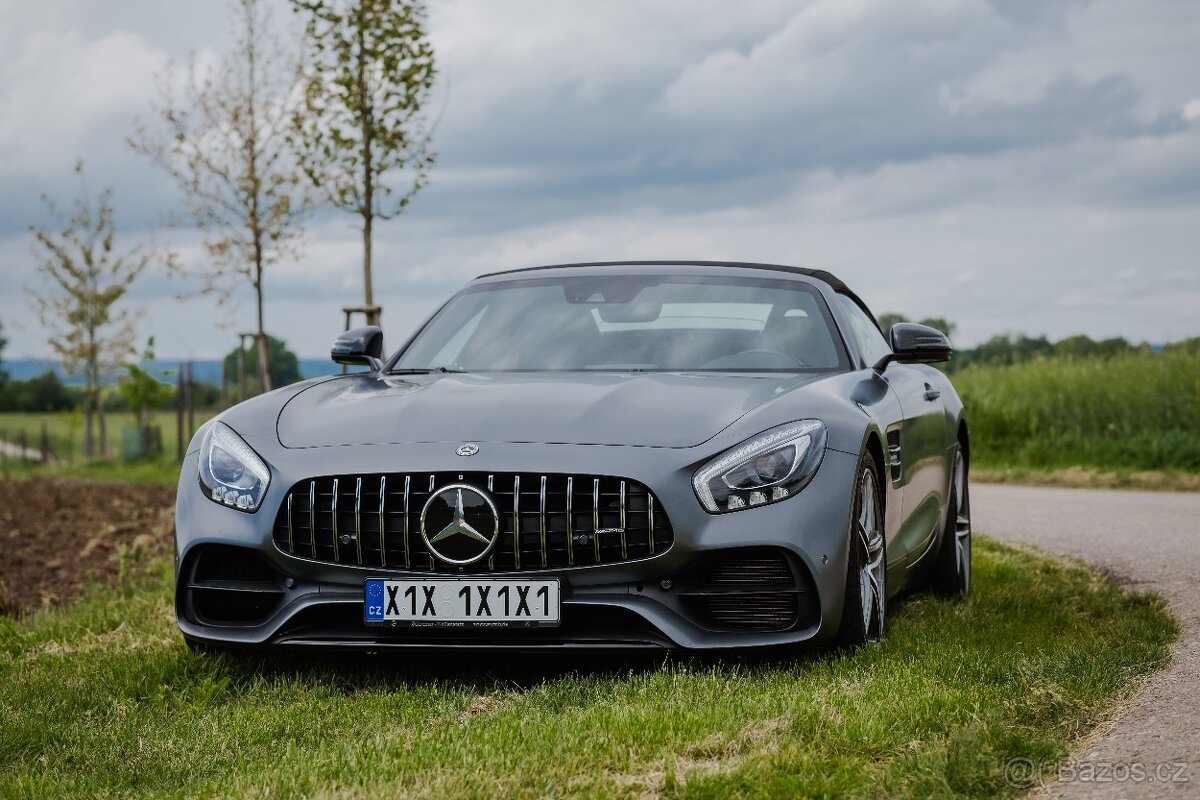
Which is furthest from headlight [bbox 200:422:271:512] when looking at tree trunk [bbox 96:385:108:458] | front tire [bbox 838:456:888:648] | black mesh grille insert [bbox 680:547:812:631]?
tree trunk [bbox 96:385:108:458]

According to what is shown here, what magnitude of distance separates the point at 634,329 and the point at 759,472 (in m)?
1.51

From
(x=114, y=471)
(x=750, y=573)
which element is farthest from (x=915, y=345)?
(x=114, y=471)

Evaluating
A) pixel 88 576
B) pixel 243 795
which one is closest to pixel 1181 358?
pixel 88 576

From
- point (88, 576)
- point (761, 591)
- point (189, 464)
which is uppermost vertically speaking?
point (189, 464)

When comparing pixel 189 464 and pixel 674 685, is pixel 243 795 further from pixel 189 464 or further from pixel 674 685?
pixel 189 464

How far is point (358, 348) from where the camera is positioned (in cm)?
630

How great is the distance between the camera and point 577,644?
185 inches

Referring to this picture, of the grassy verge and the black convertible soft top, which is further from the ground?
the black convertible soft top

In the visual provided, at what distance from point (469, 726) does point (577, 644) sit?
0.64 m

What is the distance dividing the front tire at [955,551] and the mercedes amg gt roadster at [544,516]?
151 cm

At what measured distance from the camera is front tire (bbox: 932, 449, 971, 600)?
274 inches

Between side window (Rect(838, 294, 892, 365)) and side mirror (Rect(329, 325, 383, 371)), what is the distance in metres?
1.92

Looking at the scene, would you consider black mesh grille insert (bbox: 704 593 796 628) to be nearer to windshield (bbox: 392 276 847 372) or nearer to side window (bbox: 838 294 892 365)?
windshield (bbox: 392 276 847 372)

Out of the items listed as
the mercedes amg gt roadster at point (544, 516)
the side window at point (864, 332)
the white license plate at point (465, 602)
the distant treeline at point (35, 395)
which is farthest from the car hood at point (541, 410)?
the distant treeline at point (35, 395)
